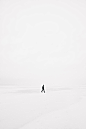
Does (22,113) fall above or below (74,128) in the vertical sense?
above

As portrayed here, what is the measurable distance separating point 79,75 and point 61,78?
10713mm

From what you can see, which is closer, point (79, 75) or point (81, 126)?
point (81, 126)

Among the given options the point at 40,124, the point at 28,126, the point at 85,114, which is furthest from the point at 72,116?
the point at 28,126

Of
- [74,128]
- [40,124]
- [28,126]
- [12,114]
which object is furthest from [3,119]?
[74,128]

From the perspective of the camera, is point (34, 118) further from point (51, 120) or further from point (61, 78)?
point (61, 78)

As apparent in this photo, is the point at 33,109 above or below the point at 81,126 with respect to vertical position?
above

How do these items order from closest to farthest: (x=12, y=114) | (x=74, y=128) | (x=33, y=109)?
(x=74, y=128), (x=12, y=114), (x=33, y=109)

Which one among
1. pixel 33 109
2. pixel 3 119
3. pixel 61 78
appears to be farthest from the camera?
pixel 61 78

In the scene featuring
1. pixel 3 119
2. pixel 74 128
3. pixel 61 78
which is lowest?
pixel 74 128

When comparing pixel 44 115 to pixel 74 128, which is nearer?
pixel 74 128

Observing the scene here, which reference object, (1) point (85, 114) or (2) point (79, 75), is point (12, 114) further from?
(2) point (79, 75)

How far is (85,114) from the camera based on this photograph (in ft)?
40.1

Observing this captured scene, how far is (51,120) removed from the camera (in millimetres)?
10641

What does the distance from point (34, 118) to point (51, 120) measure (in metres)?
1.33
